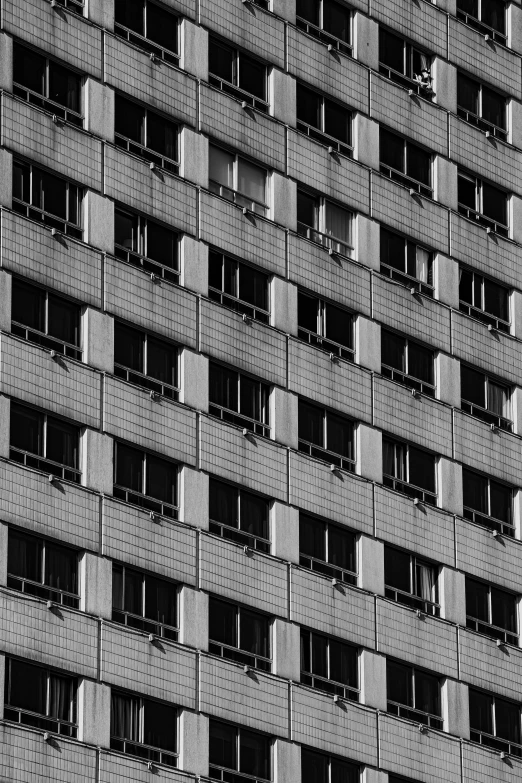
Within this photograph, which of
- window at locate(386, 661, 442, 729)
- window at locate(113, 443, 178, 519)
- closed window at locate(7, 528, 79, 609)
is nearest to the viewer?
closed window at locate(7, 528, 79, 609)

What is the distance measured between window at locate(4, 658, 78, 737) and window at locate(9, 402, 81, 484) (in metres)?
5.02

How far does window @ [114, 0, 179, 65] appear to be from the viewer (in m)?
68.8

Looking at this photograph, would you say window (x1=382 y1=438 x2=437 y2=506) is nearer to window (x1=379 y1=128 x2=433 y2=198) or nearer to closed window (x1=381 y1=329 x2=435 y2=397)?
closed window (x1=381 y1=329 x2=435 y2=397)

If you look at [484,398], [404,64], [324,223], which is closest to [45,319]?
[324,223]

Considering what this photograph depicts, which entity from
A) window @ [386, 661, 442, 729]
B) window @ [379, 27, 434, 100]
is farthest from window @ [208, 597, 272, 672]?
window @ [379, 27, 434, 100]

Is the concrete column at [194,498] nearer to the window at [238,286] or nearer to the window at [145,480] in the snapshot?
the window at [145,480]

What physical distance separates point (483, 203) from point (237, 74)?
10781 mm

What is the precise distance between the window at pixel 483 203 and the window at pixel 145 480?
16.7 meters

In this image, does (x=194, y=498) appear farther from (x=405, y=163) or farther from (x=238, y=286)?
(x=405, y=163)

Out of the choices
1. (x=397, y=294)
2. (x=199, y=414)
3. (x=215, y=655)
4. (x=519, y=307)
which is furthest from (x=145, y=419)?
(x=519, y=307)

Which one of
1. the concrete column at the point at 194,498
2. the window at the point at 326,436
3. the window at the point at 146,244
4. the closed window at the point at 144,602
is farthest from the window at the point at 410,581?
the window at the point at 146,244

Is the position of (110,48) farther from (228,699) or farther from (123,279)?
(228,699)

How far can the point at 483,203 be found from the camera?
79.1m

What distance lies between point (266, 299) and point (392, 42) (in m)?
11.1
